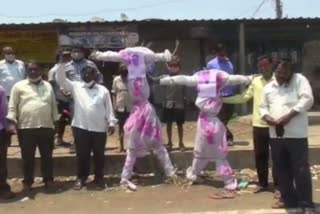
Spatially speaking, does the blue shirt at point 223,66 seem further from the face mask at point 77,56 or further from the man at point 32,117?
the man at point 32,117

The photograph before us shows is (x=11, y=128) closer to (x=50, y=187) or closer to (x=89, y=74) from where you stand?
(x=50, y=187)

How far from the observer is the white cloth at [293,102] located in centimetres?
804

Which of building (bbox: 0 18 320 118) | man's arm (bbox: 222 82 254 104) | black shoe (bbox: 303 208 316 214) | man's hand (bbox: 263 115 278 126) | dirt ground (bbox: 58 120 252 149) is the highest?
building (bbox: 0 18 320 118)

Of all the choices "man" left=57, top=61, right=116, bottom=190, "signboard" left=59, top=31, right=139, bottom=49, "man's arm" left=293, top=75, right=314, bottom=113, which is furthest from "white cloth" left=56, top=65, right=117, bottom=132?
"signboard" left=59, top=31, right=139, bottom=49

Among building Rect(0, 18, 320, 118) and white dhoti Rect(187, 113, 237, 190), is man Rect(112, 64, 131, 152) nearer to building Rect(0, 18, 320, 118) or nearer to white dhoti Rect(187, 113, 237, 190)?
white dhoti Rect(187, 113, 237, 190)

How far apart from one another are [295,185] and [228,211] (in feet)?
2.82

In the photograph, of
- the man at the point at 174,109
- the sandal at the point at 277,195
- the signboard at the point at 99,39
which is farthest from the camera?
the signboard at the point at 99,39

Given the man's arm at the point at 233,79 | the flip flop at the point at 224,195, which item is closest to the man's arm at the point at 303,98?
the man's arm at the point at 233,79

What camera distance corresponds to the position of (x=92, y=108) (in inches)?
384

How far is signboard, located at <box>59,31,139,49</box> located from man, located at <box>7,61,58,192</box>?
25.9 feet

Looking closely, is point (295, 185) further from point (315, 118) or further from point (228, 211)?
point (315, 118)

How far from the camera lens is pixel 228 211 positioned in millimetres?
8539

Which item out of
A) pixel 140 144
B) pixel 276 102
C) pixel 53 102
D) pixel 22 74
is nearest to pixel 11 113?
pixel 53 102

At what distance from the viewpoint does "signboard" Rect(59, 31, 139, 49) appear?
697 inches
